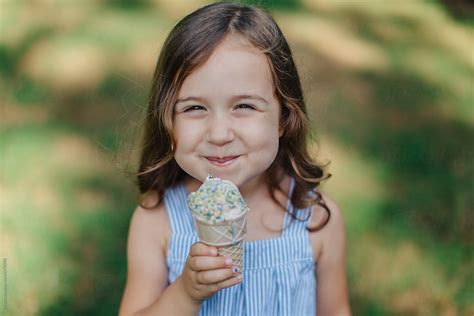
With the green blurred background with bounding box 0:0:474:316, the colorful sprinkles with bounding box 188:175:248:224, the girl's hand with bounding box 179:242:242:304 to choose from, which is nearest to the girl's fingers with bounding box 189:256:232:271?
the girl's hand with bounding box 179:242:242:304

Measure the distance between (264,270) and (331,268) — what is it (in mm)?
312

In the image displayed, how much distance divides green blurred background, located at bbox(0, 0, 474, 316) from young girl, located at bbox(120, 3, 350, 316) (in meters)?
0.53

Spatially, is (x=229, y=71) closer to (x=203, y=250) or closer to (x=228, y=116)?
(x=228, y=116)

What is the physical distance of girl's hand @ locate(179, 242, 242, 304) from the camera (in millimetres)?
1990

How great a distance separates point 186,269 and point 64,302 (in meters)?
1.28

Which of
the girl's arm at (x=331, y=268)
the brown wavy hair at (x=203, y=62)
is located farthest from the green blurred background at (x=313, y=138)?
the girl's arm at (x=331, y=268)

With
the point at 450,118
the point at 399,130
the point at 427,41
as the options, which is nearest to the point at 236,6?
the point at 399,130

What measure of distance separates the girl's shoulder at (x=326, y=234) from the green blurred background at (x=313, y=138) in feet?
2.36

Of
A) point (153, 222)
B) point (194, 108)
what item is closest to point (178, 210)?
point (153, 222)

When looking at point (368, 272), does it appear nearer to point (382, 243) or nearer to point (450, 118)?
point (382, 243)

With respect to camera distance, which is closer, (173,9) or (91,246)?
(91,246)

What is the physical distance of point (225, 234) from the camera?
1995mm

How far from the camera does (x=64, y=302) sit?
10.4ft

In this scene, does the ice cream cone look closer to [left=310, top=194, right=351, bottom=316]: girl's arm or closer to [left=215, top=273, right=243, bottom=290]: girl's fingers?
[left=215, top=273, right=243, bottom=290]: girl's fingers
